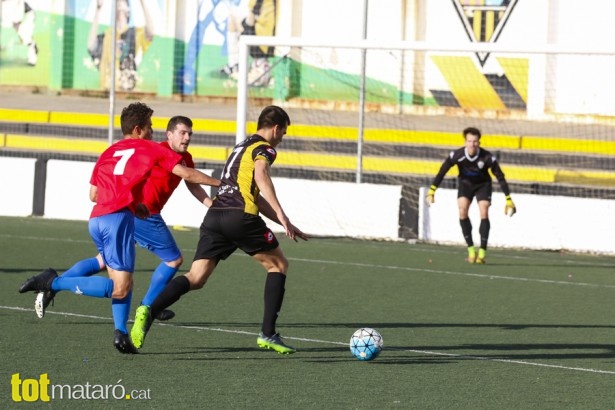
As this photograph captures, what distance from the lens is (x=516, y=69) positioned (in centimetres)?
2856

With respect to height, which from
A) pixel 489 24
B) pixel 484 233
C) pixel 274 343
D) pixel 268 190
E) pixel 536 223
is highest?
pixel 489 24

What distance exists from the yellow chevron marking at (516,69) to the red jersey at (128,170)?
19.5 meters

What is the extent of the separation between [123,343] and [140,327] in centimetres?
16

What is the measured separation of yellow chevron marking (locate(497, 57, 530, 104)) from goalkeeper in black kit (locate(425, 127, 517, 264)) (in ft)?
38.3

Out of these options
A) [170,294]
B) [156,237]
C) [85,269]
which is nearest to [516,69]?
[156,237]

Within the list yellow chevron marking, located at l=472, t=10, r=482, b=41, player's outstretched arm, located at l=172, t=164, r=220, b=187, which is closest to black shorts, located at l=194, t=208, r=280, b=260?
player's outstretched arm, located at l=172, t=164, r=220, b=187

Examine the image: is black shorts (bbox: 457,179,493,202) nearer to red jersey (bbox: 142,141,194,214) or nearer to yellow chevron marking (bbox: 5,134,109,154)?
red jersey (bbox: 142,141,194,214)

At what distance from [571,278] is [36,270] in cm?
601

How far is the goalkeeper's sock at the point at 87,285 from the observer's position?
30.8 ft

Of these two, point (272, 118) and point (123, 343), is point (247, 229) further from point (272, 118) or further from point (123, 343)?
point (123, 343)

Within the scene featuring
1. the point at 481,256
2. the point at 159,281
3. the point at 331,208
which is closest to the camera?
the point at 159,281

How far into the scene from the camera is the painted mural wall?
2606 centimetres

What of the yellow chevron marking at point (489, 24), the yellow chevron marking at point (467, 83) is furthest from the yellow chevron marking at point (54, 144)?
the yellow chevron marking at point (489, 24)

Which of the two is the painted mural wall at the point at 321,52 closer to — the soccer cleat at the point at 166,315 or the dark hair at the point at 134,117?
the soccer cleat at the point at 166,315
